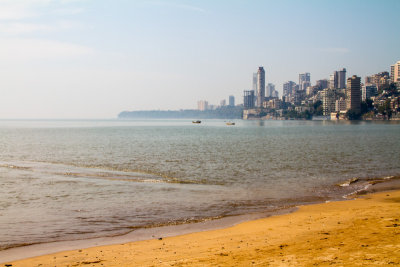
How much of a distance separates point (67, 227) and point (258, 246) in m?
7.92

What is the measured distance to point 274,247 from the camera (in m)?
11.5

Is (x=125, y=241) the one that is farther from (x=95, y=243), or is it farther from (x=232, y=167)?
(x=232, y=167)

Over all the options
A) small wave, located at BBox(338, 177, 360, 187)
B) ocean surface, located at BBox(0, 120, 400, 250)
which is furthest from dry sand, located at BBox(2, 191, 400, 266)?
small wave, located at BBox(338, 177, 360, 187)

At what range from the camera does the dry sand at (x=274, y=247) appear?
10016 millimetres

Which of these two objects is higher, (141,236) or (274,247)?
(274,247)

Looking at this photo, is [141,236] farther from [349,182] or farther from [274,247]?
[349,182]

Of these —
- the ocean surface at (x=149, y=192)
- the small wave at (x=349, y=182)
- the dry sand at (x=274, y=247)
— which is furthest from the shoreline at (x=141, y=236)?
the small wave at (x=349, y=182)

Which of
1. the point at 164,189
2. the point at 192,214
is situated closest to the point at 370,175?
the point at 164,189

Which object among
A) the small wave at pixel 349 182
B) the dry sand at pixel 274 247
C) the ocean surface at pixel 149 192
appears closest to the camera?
the dry sand at pixel 274 247

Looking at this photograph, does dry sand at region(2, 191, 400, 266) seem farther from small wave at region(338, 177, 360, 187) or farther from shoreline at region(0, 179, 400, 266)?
small wave at region(338, 177, 360, 187)

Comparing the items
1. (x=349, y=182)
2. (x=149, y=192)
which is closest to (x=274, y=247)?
(x=149, y=192)

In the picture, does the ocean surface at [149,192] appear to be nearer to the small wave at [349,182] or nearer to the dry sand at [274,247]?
the small wave at [349,182]

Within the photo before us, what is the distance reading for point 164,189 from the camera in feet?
80.6

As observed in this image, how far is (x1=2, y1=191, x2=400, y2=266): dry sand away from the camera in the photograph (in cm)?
1002
